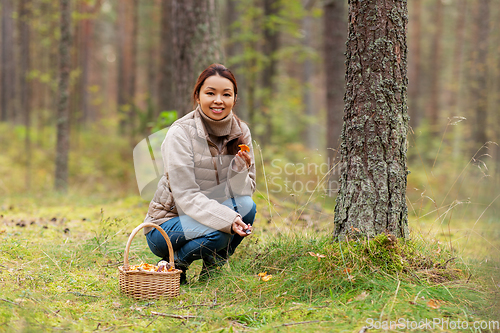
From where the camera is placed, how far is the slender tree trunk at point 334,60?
22.9 feet

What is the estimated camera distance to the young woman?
2631 mm

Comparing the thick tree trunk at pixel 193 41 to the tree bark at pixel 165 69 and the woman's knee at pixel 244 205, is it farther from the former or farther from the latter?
the tree bark at pixel 165 69

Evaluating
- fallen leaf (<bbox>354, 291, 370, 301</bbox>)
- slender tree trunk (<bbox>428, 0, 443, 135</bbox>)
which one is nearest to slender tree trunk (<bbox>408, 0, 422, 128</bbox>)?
slender tree trunk (<bbox>428, 0, 443, 135</bbox>)

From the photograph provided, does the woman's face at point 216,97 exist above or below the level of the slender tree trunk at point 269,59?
below

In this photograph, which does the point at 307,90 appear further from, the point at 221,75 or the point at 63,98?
the point at 221,75

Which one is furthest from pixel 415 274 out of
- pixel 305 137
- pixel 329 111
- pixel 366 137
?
pixel 305 137

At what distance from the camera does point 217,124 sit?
2807 mm

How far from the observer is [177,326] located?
2.12 meters

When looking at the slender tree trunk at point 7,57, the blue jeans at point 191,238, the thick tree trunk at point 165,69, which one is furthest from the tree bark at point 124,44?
the blue jeans at point 191,238

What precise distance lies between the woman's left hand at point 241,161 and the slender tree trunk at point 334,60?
436cm

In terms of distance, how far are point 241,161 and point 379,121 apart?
3.33 ft

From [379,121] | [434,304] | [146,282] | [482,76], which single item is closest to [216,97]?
[379,121]

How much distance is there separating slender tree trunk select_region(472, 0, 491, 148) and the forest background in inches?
1.4

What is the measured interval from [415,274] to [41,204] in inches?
216
